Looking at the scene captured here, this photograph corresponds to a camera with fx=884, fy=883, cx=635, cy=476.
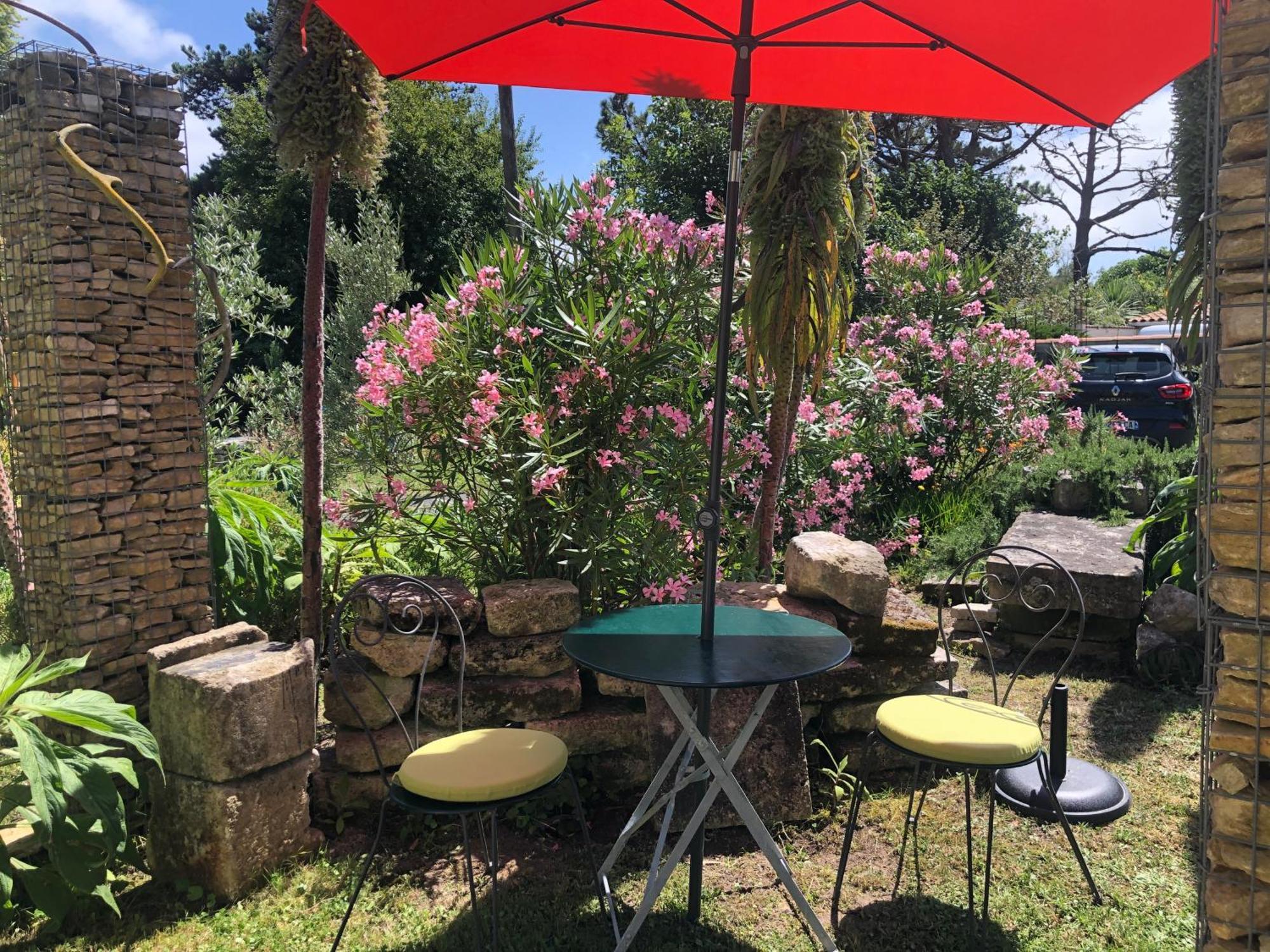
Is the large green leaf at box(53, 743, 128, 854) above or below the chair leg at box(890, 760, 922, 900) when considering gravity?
above

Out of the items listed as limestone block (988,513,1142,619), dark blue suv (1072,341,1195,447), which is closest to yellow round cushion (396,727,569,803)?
limestone block (988,513,1142,619)

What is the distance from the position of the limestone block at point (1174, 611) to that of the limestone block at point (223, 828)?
4.03m

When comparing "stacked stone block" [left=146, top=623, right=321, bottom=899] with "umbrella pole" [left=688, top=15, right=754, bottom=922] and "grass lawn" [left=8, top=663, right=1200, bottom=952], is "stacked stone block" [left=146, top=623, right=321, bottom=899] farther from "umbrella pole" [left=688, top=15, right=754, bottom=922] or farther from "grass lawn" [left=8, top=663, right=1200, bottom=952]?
"umbrella pole" [left=688, top=15, right=754, bottom=922]

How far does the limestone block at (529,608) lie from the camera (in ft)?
10.4

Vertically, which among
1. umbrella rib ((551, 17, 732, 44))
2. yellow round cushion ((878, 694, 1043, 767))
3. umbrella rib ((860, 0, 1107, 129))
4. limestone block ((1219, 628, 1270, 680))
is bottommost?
yellow round cushion ((878, 694, 1043, 767))

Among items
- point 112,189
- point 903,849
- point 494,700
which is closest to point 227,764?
point 494,700

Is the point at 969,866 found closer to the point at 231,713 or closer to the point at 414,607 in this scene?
the point at 414,607

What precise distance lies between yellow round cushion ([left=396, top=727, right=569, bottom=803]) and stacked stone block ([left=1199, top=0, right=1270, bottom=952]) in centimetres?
148

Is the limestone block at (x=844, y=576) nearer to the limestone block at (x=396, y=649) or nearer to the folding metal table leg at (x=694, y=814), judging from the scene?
the folding metal table leg at (x=694, y=814)

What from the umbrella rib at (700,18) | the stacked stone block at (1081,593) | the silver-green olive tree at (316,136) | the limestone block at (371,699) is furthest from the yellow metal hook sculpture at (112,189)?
the stacked stone block at (1081,593)

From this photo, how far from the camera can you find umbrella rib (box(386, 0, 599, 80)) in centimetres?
231

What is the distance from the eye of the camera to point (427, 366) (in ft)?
11.1

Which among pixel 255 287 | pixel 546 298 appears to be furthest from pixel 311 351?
pixel 255 287

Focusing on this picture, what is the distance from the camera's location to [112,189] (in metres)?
2.96
